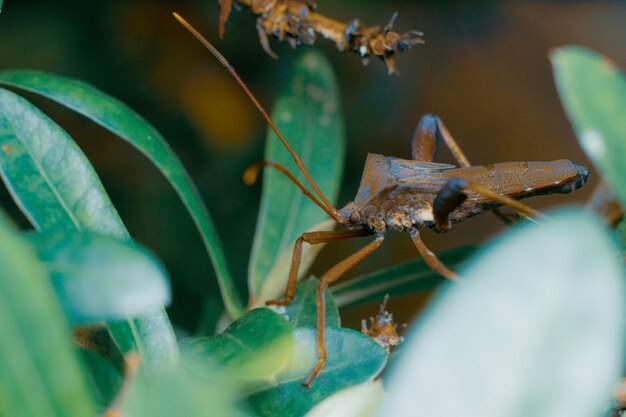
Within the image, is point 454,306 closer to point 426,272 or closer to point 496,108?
point 426,272

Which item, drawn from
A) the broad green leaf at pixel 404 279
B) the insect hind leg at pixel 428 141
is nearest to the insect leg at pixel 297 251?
the broad green leaf at pixel 404 279

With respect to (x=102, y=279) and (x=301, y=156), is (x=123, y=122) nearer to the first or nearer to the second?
(x=301, y=156)

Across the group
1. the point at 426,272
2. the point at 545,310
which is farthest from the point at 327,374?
the point at 426,272

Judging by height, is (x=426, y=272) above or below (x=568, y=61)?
below

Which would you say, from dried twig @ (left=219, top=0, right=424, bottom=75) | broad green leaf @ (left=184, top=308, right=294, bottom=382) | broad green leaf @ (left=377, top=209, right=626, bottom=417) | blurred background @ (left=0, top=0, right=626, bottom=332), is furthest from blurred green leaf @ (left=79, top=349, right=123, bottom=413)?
blurred background @ (left=0, top=0, right=626, bottom=332)

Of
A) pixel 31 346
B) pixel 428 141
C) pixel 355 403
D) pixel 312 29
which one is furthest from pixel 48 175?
pixel 428 141

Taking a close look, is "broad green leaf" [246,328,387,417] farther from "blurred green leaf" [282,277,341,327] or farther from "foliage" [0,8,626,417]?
"blurred green leaf" [282,277,341,327]

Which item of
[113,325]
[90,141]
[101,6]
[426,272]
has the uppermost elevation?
[101,6]
